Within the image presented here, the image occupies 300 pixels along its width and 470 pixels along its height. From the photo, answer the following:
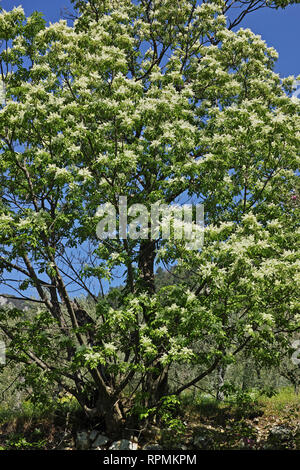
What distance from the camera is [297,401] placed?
1377 centimetres

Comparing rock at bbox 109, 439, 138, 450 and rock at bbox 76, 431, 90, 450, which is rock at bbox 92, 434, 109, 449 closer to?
rock at bbox 76, 431, 90, 450

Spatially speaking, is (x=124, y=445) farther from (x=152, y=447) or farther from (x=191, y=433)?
(x=191, y=433)

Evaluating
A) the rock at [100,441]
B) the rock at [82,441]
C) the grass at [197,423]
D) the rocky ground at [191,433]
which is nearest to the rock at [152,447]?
the rocky ground at [191,433]

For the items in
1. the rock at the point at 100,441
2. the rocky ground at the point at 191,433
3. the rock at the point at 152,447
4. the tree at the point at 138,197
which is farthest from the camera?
the rock at the point at 100,441

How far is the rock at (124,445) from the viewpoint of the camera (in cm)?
1060

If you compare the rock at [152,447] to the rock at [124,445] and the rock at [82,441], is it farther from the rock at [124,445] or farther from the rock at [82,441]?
the rock at [82,441]

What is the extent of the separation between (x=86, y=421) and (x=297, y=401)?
6.85 metres

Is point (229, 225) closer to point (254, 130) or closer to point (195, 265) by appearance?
point (195, 265)

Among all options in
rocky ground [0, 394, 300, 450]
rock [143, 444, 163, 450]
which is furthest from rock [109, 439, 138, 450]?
rock [143, 444, 163, 450]

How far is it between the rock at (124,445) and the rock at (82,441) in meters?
0.88

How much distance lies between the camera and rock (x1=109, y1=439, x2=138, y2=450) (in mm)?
10602

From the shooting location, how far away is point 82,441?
1133cm

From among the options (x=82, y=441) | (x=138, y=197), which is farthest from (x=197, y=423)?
(x=138, y=197)

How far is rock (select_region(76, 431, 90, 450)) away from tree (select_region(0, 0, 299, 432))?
2.00 ft
